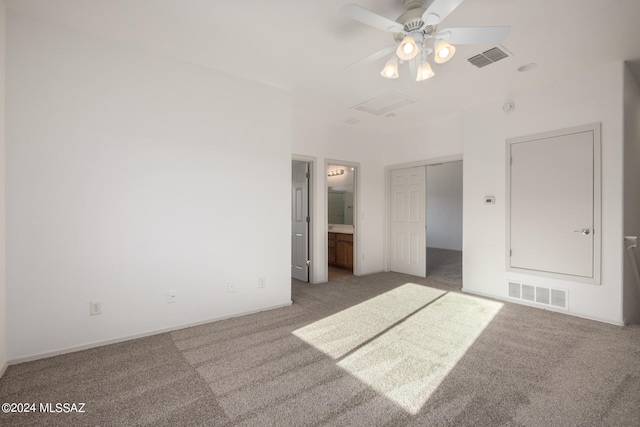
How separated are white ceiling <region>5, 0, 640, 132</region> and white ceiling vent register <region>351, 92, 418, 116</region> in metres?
0.34

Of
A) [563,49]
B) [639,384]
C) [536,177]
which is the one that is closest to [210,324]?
[639,384]

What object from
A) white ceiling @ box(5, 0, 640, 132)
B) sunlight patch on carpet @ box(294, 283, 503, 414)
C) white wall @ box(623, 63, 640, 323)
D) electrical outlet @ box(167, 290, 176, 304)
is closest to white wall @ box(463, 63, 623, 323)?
white wall @ box(623, 63, 640, 323)

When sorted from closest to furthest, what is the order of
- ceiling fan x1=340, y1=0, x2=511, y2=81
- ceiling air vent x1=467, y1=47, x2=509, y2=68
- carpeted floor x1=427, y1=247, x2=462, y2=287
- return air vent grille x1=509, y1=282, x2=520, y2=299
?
ceiling fan x1=340, y1=0, x2=511, y2=81 < ceiling air vent x1=467, y1=47, x2=509, y2=68 < return air vent grille x1=509, y1=282, x2=520, y2=299 < carpeted floor x1=427, y1=247, x2=462, y2=287

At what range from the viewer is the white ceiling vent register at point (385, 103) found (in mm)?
4091

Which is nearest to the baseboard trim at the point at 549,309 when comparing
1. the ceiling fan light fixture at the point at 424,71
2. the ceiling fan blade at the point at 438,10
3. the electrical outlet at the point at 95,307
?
the ceiling fan light fixture at the point at 424,71

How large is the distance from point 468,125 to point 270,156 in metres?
2.95

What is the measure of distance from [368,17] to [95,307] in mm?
3202

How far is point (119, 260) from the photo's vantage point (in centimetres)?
271

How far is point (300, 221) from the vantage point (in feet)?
17.1

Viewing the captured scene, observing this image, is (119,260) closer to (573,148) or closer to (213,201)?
(213,201)

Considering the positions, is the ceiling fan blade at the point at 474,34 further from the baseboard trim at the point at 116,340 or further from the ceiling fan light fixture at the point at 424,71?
the baseboard trim at the point at 116,340

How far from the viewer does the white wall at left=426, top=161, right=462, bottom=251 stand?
914cm

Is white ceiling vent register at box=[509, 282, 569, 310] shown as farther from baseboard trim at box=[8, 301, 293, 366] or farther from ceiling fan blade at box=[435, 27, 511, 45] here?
baseboard trim at box=[8, 301, 293, 366]

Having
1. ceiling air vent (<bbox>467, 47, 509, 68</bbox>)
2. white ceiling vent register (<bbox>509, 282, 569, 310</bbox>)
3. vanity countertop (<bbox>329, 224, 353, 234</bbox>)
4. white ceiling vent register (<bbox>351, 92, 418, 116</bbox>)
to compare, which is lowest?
white ceiling vent register (<bbox>509, 282, 569, 310</bbox>)
